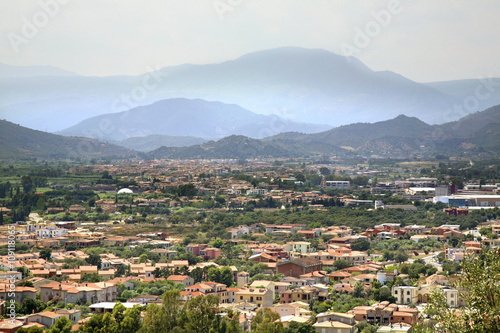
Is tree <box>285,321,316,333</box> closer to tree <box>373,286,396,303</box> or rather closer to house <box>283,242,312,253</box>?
tree <box>373,286,396,303</box>

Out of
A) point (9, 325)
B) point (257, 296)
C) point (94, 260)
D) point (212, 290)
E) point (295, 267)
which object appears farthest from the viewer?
point (94, 260)

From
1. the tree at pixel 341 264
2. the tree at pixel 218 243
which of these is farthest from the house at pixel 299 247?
the tree at pixel 341 264

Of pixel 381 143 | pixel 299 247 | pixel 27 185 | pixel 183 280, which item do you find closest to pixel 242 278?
pixel 183 280

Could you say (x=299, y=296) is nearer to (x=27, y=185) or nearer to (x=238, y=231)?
(x=238, y=231)

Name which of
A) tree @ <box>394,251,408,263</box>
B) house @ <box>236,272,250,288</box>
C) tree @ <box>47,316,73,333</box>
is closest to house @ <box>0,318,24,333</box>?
tree @ <box>47,316,73,333</box>

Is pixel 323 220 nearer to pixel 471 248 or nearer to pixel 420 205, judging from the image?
pixel 420 205

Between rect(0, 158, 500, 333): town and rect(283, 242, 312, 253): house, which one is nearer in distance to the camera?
rect(0, 158, 500, 333): town
